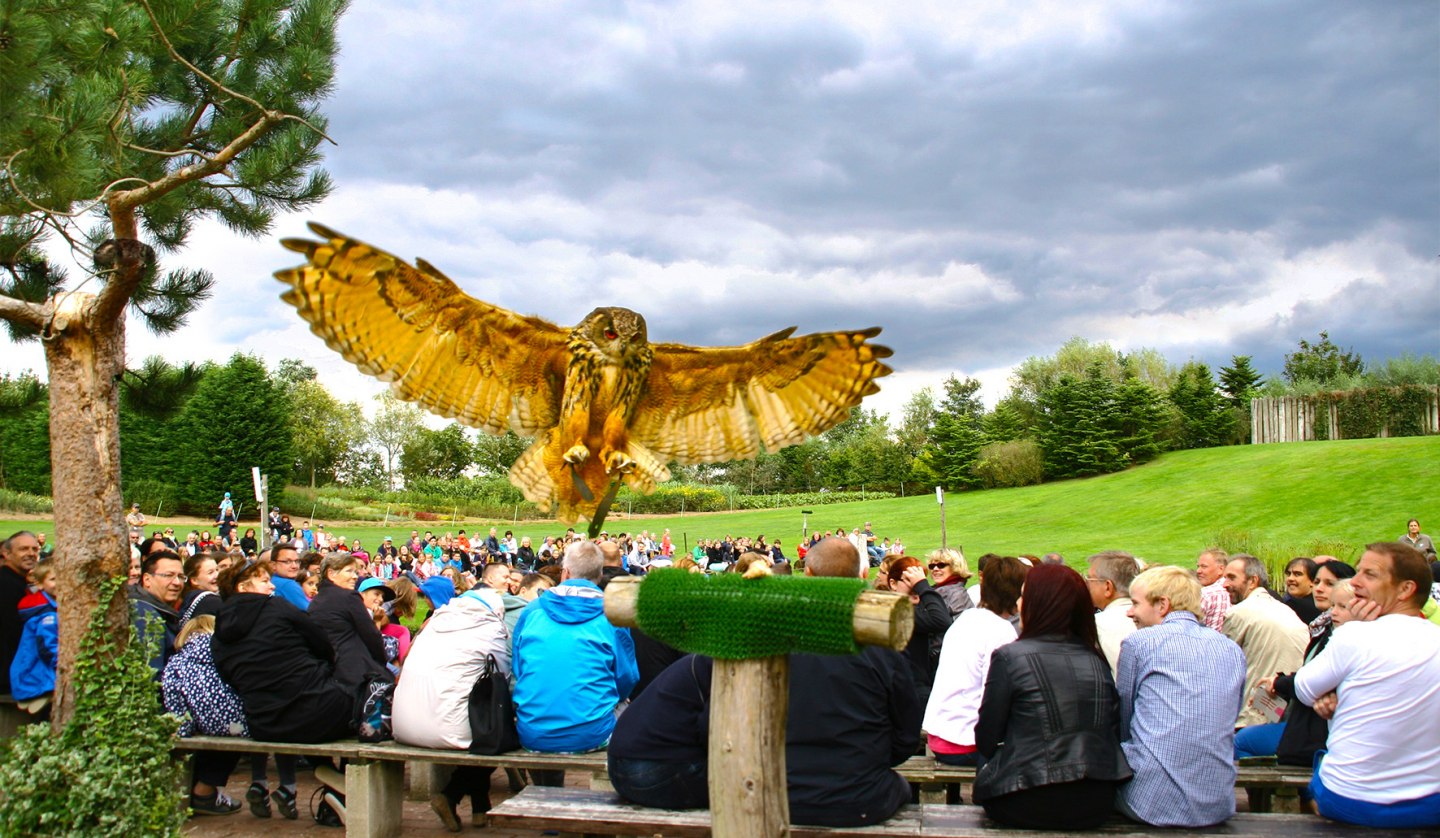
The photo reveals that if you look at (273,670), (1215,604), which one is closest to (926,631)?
(1215,604)

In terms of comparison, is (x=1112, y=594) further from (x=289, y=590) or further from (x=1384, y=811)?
(x=289, y=590)

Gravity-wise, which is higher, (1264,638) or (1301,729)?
(1264,638)

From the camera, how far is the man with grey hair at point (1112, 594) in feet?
14.8

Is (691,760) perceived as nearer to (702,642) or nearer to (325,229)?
(702,642)

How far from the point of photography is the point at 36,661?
5113 mm

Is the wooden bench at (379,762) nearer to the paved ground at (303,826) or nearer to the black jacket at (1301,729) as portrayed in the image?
the paved ground at (303,826)

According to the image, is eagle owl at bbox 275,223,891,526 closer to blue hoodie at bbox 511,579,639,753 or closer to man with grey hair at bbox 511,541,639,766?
man with grey hair at bbox 511,541,639,766

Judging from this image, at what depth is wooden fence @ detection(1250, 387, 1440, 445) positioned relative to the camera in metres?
41.2

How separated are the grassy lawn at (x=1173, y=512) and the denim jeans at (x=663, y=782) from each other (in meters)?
22.2

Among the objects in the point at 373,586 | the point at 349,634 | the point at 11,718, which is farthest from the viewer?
the point at 373,586

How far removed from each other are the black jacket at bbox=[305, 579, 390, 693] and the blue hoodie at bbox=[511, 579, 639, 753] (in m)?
0.97

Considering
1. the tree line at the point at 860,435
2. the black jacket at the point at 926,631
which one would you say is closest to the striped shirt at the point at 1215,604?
the black jacket at the point at 926,631

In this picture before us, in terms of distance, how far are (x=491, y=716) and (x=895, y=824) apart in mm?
2092

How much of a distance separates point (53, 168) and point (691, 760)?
178 inches
